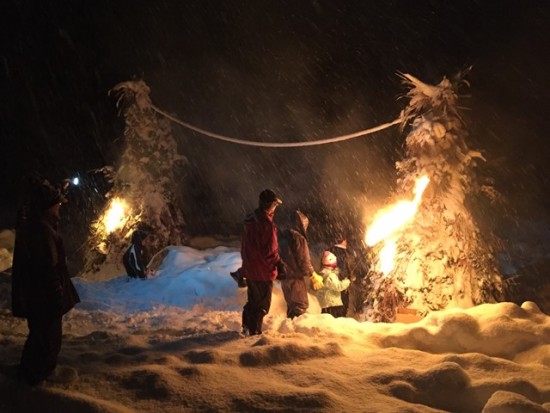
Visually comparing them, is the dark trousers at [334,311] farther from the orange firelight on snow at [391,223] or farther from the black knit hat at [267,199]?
the black knit hat at [267,199]

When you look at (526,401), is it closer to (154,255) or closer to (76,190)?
(154,255)

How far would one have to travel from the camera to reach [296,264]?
719 cm

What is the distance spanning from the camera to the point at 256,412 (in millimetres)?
3197

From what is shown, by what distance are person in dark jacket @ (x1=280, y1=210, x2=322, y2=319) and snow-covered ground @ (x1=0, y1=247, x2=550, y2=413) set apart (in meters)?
0.85

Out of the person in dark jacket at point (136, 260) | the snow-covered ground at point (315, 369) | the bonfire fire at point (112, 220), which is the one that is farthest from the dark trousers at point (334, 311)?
the bonfire fire at point (112, 220)

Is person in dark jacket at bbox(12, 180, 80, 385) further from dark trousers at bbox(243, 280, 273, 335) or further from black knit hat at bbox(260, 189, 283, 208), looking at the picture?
black knit hat at bbox(260, 189, 283, 208)

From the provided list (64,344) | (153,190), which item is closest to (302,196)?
(153,190)

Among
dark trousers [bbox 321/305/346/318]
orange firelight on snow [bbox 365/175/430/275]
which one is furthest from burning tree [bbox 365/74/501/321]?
dark trousers [bbox 321/305/346/318]

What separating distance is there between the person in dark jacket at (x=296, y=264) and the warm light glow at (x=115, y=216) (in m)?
7.94

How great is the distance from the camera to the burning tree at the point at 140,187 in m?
13.6

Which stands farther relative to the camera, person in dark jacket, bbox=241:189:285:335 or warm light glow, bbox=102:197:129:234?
warm light glow, bbox=102:197:129:234

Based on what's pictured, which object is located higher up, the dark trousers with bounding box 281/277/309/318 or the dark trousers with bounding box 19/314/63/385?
the dark trousers with bounding box 281/277/309/318

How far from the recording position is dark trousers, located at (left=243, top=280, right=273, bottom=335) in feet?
19.2

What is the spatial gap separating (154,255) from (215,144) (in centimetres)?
946
